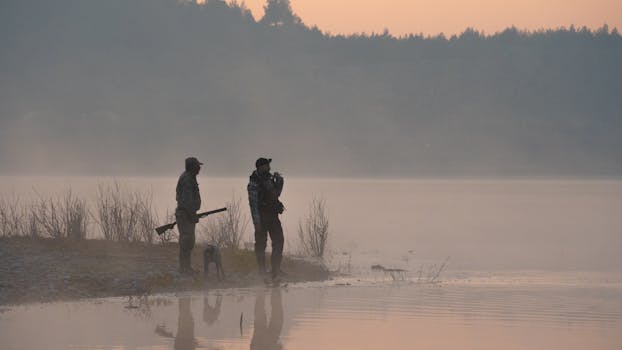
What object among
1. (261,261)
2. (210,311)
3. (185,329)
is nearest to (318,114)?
(261,261)

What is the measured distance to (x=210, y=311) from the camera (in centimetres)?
1411

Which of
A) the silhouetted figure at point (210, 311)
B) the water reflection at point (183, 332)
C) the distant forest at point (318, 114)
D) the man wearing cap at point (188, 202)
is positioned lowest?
the water reflection at point (183, 332)

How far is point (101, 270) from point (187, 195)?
5.17ft

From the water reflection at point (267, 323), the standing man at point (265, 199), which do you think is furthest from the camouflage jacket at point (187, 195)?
the water reflection at point (267, 323)

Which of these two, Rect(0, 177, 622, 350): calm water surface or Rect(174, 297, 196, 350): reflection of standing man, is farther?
Rect(0, 177, 622, 350): calm water surface

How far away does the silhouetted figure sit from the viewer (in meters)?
13.4

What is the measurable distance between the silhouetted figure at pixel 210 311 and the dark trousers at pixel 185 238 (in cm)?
118

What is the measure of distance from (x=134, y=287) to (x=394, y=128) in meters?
161

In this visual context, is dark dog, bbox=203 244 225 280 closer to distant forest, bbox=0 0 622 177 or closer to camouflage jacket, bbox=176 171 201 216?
camouflage jacket, bbox=176 171 201 216

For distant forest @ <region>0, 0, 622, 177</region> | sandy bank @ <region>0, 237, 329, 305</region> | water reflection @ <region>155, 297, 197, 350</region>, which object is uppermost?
distant forest @ <region>0, 0, 622, 177</region>

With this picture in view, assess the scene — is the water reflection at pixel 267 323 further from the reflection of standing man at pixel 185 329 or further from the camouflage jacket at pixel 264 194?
the camouflage jacket at pixel 264 194

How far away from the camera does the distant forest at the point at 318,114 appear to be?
559 ft

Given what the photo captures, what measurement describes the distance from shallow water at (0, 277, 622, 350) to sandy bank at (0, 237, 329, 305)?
571 millimetres

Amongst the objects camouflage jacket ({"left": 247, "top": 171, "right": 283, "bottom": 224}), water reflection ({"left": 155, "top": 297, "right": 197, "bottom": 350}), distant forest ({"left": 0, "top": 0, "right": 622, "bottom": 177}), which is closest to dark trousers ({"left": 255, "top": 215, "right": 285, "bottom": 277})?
camouflage jacket ({"left": 247, "top": 171, "right": 283, "bottom": 224})
